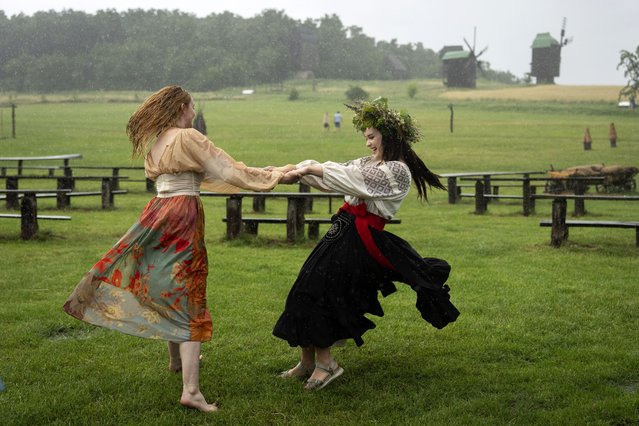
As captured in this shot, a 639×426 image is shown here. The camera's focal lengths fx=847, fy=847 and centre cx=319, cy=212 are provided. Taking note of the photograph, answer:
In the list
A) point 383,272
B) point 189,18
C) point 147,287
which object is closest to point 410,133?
point 383,272

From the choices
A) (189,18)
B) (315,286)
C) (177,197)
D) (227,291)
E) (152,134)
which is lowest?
(227,291)

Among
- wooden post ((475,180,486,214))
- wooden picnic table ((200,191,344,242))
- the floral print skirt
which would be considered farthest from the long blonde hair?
wooden post ((475,180,486,214))

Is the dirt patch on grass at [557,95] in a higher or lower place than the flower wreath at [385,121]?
higher

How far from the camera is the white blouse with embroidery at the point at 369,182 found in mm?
5234

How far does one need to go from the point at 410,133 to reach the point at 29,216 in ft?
26.3

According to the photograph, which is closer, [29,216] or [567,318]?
[567,318]

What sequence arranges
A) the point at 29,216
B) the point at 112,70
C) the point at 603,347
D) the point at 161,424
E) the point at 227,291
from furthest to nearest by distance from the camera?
the point at 112,70 < the point at 29,216 < the point at 227,291 < the point at 603,347 < the point at 161,424

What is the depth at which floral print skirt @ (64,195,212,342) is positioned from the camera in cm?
505

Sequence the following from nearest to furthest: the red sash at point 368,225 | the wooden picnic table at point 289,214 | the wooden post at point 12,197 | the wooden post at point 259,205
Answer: the red sash at point 368,225, the wooden picnic table at point 289,214, the wooden post at point 12,197, the wooden post at point 259,205

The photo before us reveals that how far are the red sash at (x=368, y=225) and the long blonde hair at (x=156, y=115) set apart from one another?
1.29m

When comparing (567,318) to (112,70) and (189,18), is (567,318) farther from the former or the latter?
(189,18)

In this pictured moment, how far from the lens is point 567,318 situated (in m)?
7.27

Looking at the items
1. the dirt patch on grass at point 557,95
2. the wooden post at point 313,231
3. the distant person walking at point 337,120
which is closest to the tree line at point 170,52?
the dirt patch on grass at point 557,95

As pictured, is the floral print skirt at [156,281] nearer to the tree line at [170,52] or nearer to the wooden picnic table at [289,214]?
the wooden picnic table at [289,214]
